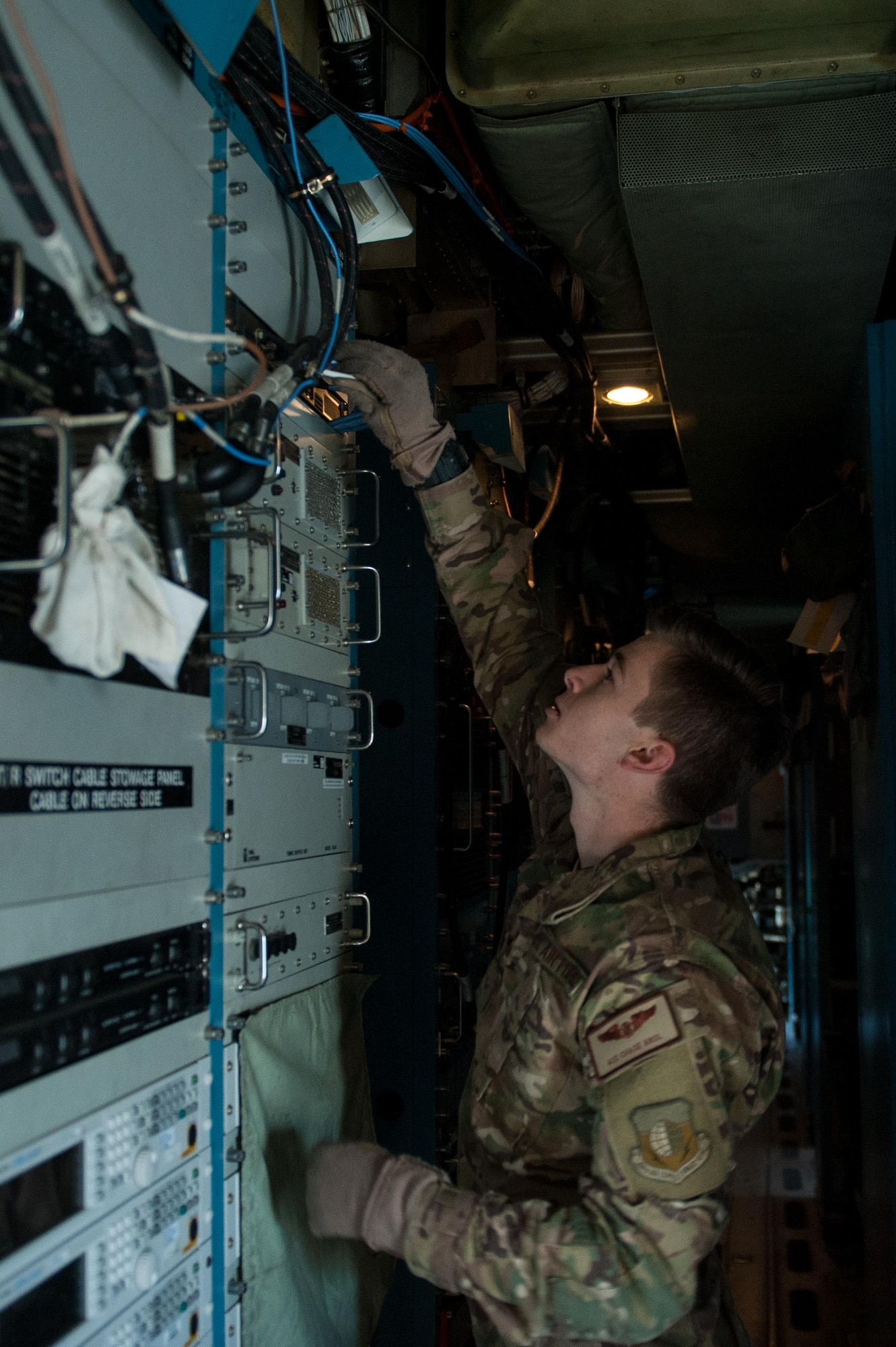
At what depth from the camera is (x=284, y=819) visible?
7.25 feet

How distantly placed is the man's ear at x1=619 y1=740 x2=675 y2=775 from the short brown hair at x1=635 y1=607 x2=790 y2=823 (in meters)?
0.02

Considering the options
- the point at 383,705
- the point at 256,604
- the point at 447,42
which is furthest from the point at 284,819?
the point at 447,42

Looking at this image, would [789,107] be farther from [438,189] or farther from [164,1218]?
[164,1218]

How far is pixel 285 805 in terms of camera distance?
2.21 meters

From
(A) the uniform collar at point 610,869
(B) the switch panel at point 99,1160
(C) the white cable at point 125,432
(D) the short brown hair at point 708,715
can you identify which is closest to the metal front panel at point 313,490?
(C) the white cable at point 125,432

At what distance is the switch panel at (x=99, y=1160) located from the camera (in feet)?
4.23

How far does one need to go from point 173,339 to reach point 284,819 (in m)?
0.98

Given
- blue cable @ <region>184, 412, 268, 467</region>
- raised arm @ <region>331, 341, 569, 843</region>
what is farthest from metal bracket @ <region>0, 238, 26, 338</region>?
raised arm @ <region>331, 341, 569, 843</region>

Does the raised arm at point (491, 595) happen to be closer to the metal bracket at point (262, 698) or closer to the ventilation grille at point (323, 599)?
the ventilation grille at point (323, 599)

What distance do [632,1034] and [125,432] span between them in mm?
1321

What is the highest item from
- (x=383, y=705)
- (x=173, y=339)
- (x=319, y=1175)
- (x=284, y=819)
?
(x=173, y=339)

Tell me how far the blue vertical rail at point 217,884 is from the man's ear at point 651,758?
3.11ft

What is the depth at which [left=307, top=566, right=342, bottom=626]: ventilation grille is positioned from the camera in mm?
2393

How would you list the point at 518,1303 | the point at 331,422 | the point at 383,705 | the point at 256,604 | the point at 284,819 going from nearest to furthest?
the point at 518,1303 < the point at 256,604 < the point at 284,819 < the point at 331,422 < the point at 383,705
